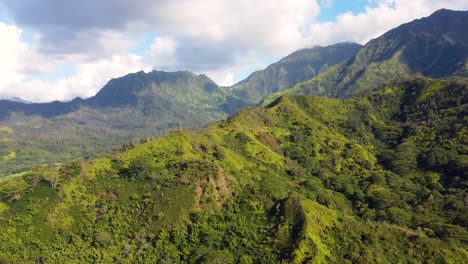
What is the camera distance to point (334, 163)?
543 ft

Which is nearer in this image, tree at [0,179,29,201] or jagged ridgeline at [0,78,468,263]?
jagged ridgeline at [0,78,468,263]

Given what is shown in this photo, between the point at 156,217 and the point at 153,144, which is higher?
the point at 153,144

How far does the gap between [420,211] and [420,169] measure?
32.3 m

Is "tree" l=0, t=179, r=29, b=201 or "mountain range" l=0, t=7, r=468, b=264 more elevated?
"tree" l=0, t=179, r=29, b=201

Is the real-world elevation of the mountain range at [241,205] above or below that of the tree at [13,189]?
below

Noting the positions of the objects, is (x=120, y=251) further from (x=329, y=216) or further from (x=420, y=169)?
(x=420, y=169)

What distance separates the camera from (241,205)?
114 m

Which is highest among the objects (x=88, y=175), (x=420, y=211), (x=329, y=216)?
(x=88, y=175)

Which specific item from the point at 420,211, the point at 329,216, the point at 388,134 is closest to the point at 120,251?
the point at 329,216

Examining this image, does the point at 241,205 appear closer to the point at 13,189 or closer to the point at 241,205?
the point at 241,205

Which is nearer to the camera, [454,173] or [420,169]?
[454,173]

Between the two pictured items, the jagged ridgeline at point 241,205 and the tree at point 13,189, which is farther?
the tree at point 13,189

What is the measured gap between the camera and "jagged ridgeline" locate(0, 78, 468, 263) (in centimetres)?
9500

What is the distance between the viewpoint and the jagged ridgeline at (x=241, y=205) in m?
95.0
